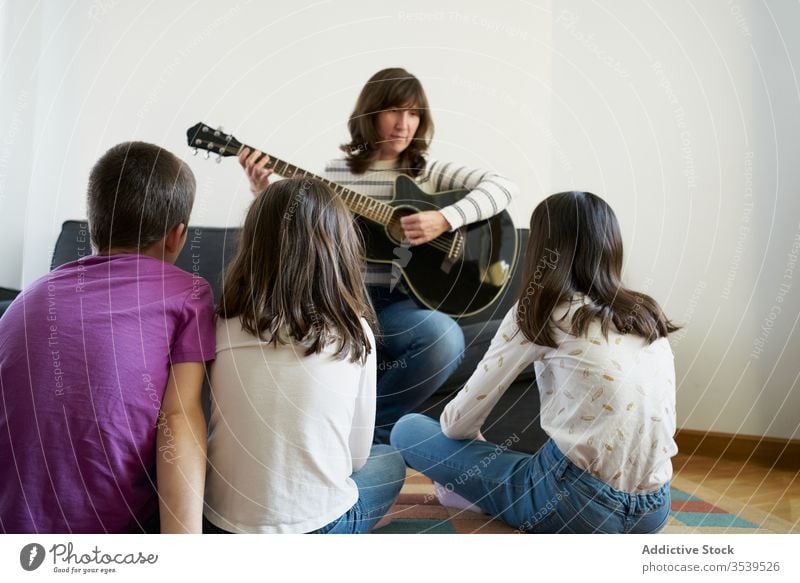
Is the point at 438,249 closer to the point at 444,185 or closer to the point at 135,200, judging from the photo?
the point at 444,185

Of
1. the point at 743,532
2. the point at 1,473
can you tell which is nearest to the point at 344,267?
the point at 1,473

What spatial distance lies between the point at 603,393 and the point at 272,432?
0.36 metres

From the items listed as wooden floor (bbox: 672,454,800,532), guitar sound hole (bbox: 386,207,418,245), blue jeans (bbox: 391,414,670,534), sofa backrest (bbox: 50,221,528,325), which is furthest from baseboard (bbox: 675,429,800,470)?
guitar sound hole (bbox: 386,207,418,245)

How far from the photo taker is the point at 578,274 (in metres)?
0.79

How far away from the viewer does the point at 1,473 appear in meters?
0.63

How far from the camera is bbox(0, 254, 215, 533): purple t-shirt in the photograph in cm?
62

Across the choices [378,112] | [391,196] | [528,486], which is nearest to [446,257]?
[391,196]

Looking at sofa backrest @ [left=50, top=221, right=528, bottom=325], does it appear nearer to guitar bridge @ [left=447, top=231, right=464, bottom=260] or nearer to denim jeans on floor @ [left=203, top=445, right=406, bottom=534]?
guitar bridge @ [left=447, top=231, right=464, bottom=260]

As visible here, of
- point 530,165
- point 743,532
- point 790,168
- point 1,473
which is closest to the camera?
point 1,473

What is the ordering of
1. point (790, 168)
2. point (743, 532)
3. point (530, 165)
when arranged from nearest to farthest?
point (743, 532), point (790, 168), point (530, 165)

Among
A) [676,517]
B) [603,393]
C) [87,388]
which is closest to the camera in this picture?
[87,388]
